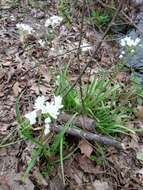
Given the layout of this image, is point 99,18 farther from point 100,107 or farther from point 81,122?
point 81,122

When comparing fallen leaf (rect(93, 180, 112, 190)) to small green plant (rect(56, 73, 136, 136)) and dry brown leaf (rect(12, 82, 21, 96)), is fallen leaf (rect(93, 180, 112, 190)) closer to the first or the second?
small green plant (rect(56, 73, 136, 136))

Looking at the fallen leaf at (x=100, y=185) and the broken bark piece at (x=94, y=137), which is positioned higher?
the broken bark piece at (x=94, y=137)

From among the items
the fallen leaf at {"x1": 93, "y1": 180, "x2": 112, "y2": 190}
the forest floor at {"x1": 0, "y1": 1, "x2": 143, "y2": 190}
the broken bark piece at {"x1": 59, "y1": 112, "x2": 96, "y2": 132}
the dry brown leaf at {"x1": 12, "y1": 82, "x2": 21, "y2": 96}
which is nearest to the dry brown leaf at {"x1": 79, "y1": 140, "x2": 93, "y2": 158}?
the forest floor at {"x1": 0, "y1": 1, "x2": 143, "y2": 190}

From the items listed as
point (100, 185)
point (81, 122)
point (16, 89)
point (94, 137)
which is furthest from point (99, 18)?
point (100, 185)

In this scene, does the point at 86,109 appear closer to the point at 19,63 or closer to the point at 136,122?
the point at 136,122

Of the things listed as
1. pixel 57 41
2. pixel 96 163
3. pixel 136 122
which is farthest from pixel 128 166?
pixel 57 41

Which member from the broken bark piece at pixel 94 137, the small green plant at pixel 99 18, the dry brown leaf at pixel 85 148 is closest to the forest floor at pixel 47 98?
the dry brown leaf at pixel 85 148

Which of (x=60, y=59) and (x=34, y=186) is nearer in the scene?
(x=34, y=186)

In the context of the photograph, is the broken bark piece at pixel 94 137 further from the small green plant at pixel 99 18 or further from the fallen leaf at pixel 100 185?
the small green plant at pixel 99 18
